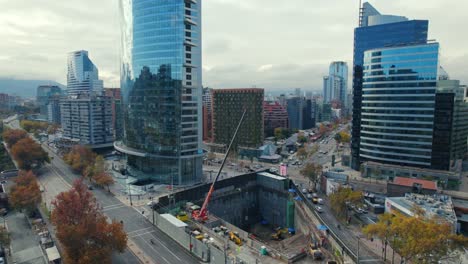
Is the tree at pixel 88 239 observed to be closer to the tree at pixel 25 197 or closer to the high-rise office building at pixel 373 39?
the tree at pixel 25 197

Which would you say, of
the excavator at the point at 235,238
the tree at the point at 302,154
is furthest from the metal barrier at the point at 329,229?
the tree at the point at 302,154

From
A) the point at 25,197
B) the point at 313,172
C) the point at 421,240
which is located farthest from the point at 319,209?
the point at 25,197

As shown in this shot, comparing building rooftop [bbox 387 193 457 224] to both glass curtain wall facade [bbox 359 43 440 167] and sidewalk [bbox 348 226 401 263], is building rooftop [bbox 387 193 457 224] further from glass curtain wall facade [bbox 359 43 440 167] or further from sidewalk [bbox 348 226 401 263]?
glass curtain wall facade [bbox 359 43 440 167]

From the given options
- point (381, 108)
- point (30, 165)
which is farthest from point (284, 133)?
point (30, 165)

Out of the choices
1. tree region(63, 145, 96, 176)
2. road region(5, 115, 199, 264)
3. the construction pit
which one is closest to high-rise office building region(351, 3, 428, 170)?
the construction pit

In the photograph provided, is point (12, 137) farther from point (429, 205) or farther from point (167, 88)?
point (429, 205)
